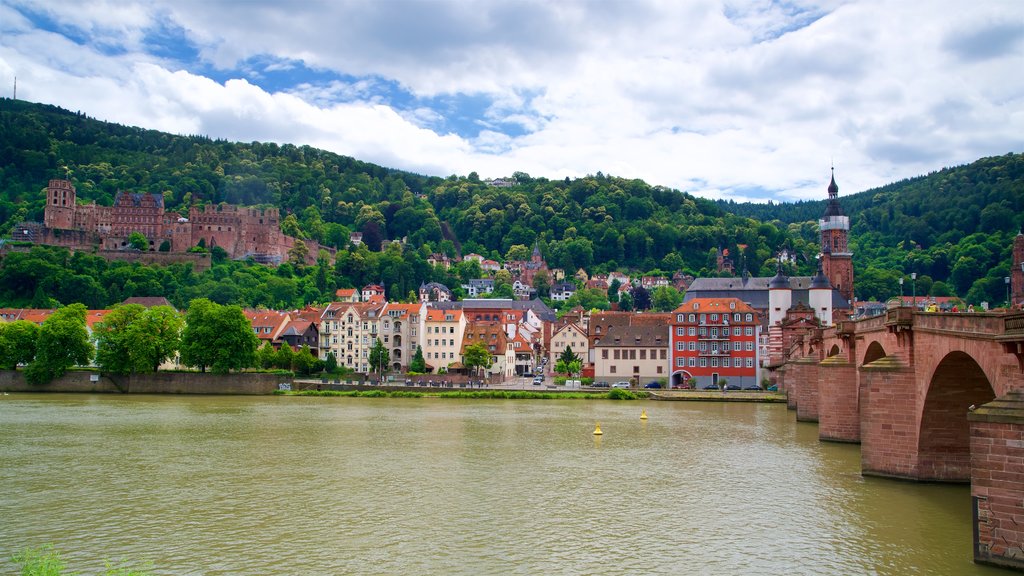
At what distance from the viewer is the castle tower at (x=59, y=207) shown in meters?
132

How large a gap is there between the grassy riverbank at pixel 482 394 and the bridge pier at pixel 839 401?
92.8 ft

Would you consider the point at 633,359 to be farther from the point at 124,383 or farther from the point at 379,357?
the point at 124,383

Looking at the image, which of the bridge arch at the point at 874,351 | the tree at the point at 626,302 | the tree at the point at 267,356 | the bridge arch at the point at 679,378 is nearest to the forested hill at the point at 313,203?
the tree at the point at 626,302

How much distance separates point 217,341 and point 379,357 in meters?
16.9

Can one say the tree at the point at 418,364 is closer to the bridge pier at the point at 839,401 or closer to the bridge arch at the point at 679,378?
the bridge arch at the point at 679,378

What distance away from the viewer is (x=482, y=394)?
67.2 meters

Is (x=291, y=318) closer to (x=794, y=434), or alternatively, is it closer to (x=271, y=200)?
(x=794, y=434)

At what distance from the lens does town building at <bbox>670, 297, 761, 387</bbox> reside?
73.6m

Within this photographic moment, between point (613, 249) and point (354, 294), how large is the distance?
78.0m

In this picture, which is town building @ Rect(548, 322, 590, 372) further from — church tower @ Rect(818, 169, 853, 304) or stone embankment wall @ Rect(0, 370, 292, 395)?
church tower @ Rect(818, 169, 853, 304)

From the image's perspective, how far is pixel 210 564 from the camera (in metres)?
17.9

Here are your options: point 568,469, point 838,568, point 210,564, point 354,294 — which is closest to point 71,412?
point 568,469

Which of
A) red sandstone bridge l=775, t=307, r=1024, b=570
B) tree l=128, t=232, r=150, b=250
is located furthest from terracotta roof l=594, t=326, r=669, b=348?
tree l=128, t=232, r=150, b=250

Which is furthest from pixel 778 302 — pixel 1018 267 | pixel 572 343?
pixel 1018 267
